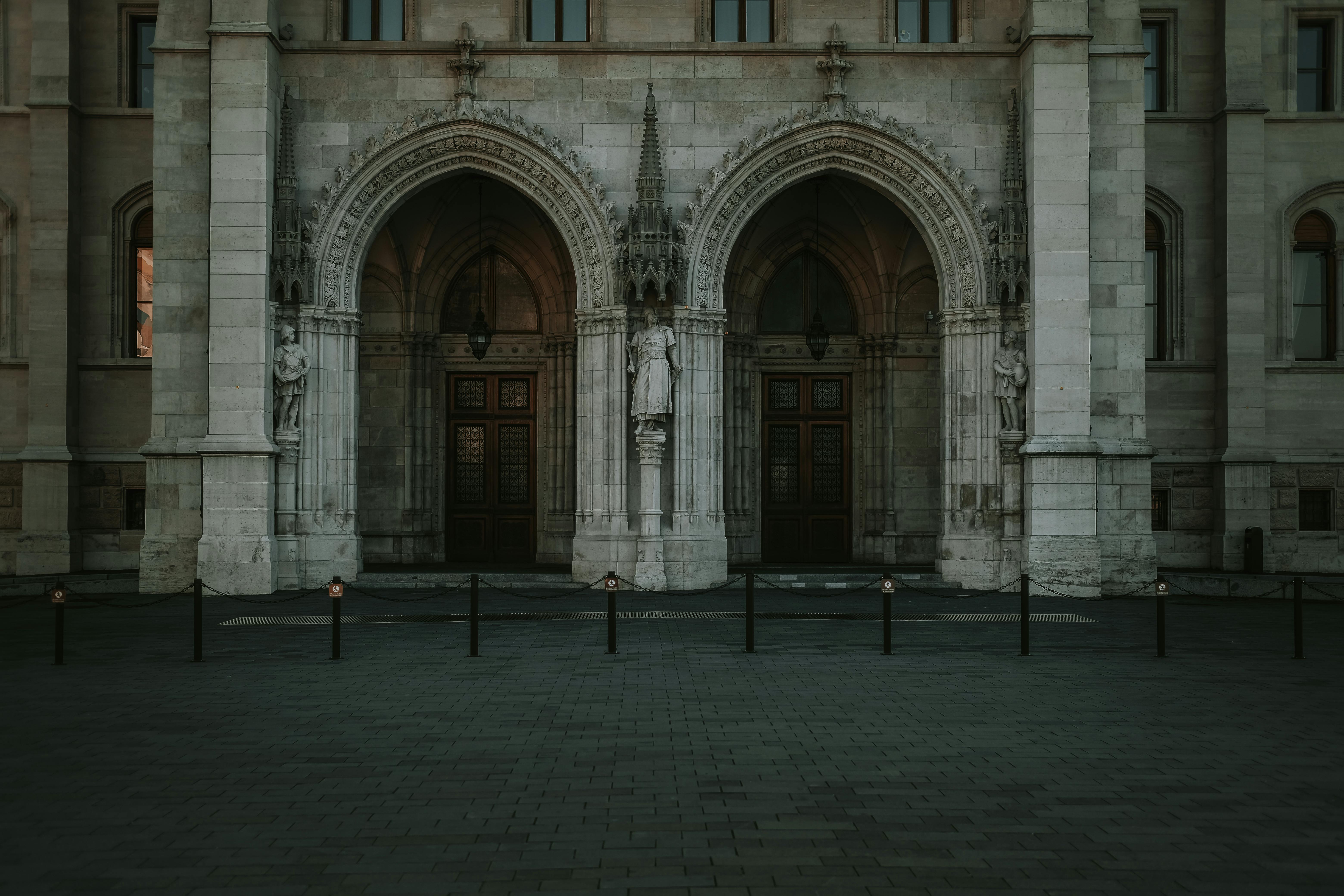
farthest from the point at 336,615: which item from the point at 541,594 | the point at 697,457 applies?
the point at 697,457

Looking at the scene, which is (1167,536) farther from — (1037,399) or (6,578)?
(6,578)

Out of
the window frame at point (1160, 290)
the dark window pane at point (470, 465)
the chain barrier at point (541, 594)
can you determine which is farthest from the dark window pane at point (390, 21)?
the window frame at point (1160, 290)

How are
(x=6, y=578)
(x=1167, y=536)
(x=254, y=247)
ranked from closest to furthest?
(x=254, y=247) → (x=6, y=578) → (x=1167, y=536)

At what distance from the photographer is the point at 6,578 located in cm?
2136

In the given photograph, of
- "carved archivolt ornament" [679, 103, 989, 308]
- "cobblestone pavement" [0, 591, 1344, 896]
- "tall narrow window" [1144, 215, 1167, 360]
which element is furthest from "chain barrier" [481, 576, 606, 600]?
"tall narrow window" [1144, 215, 1167, 360]

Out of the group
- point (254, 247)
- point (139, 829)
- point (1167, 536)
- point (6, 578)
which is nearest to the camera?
point (139, 829)

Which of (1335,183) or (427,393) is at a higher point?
(1335,183)

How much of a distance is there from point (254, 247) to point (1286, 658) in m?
16.4

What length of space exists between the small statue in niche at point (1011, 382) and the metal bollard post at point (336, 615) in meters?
12.3

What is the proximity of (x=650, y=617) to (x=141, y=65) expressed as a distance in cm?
1702

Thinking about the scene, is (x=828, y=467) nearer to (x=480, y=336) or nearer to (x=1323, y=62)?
(x=480, y=336)

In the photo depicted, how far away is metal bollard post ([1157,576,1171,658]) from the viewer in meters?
12.5

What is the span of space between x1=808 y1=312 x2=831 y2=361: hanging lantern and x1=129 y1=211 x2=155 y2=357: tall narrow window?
13555 millimetres

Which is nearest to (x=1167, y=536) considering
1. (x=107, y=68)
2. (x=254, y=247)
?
(x=254, y=247)
